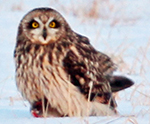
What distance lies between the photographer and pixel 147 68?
10477 millimetres

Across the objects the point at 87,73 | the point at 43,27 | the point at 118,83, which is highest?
the point at 43,27

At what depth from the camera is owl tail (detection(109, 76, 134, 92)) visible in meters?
6.58

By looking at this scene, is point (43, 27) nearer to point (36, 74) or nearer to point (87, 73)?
point (36, 74)

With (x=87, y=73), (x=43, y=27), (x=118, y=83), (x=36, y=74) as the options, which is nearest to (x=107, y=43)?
(x=118, y=83)

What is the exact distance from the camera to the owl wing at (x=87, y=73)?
6.25 meters

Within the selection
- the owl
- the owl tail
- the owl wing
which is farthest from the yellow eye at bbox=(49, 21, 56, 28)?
the owl tail

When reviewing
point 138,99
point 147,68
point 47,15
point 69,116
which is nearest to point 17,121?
point 69,116

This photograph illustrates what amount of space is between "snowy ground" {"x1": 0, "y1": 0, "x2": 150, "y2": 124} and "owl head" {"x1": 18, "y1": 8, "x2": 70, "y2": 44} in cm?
69

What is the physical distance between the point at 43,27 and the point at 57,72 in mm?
430

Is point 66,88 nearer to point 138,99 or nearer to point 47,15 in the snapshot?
point 47,15

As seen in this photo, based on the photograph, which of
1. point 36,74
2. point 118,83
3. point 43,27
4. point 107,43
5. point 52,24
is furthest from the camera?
point 107,43

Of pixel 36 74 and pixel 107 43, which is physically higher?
pixel 36 74

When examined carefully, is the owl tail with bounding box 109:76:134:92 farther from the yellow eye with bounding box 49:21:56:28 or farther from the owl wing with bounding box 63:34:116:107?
the yellow eye with bounding box 49:21:56:28

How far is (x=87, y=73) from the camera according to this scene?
634 centimetres
